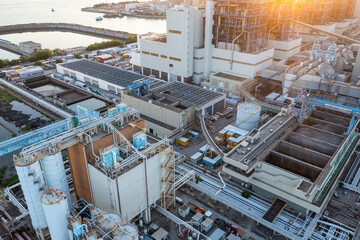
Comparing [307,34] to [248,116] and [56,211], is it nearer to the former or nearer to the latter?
[248,116]

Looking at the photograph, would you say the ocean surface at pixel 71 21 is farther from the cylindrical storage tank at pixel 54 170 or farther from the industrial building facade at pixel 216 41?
the cylindrical storage tank at pixel 54 170

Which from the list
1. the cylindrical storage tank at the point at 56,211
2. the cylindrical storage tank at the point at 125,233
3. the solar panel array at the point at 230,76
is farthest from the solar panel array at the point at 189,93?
the cylindrical storage tank at the point at 56,211

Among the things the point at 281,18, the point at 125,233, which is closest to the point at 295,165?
the point at 125,233

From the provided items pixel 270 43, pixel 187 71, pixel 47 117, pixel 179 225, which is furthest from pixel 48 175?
pixel 270 43

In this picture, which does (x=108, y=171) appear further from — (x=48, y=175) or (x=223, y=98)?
(x=223, y=98)

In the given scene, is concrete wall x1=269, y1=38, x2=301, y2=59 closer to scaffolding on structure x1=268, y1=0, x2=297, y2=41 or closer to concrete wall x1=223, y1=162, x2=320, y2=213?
scaffolding on structure x1=268, y1=0, x2=297, y2=41
